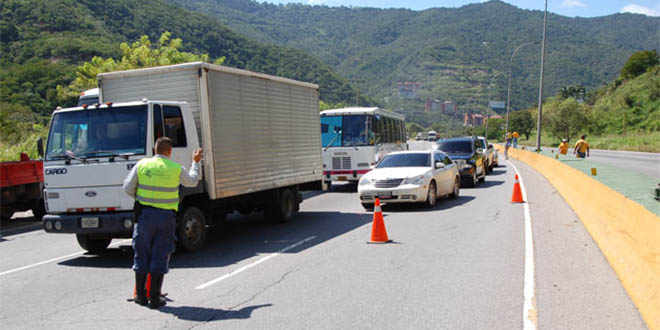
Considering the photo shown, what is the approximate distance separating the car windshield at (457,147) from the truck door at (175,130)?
44.2ft

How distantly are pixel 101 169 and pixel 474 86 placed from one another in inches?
4968

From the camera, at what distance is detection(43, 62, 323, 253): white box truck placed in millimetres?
8117

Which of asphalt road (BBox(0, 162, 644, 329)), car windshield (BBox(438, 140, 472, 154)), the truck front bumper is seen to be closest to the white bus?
car windshield (BBox(438, 140, 472, 154))

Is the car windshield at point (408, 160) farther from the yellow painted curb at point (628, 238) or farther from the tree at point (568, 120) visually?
the tree at point (568, 120)

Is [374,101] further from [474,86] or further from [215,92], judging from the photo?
[215,92]

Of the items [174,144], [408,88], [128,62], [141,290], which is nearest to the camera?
[141,290]

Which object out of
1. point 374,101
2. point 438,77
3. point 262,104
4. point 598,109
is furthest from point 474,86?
point 262,104

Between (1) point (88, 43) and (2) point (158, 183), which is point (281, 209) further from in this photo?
(1) point (88, 43)

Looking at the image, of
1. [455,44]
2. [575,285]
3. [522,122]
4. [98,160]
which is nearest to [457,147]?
[575,285]

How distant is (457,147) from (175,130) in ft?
46.2

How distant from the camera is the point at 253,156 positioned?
34.9ft

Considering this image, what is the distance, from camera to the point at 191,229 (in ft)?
28.9

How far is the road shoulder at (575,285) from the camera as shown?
5207mm

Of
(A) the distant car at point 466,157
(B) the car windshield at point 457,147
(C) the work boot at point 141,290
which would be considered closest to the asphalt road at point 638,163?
(A) the distant car at point 466,157
